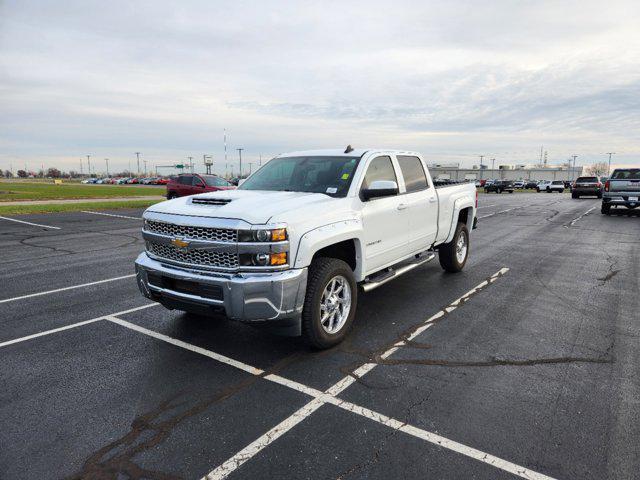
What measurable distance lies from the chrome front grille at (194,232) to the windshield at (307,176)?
4.43ft

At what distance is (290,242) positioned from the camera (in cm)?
378

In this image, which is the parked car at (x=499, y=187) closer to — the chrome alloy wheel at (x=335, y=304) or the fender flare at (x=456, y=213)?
the fender flare at (x=456, y=213)

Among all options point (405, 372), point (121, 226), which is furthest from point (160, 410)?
point (121, 226)

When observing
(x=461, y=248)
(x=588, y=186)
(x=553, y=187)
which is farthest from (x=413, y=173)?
(x=553, y=187)

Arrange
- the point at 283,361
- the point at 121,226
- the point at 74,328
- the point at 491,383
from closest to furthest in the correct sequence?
the point at 491,383 → the point at 283,361 → the point at 74,328 → the point at 121,226

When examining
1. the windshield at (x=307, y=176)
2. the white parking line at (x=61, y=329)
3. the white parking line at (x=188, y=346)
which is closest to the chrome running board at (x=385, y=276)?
the windshield at (x=307, y=176)

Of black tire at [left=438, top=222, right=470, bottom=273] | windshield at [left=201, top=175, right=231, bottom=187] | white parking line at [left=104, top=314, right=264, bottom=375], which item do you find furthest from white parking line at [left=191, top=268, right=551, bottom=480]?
windshield at [left=201, top=175, right=231, bottom=187]

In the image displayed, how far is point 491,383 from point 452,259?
404 centimetres

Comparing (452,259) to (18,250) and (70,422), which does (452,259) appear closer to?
(70,422)

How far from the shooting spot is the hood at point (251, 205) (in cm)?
383

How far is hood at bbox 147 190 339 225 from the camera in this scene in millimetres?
3827

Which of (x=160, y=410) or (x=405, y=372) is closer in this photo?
(x=160, y=410)

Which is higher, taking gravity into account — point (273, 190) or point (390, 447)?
point (273, 190)

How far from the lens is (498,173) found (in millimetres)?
131750
